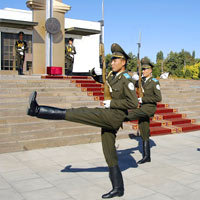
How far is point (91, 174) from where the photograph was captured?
5.23 meters

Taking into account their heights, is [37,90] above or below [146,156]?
above

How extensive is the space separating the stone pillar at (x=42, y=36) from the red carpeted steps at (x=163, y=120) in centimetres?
575

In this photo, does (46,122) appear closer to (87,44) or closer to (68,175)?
(68,175)

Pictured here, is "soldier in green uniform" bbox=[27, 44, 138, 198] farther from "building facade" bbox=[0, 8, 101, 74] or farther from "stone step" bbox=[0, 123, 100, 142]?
"building facade" bbox=[0, 8, 101, 74]

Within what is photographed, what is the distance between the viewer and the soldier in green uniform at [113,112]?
398 cm

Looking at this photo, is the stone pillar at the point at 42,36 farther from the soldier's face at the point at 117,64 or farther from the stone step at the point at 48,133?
the soldier's face at the point at 117,64

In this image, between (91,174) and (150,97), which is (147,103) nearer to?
(150,97)

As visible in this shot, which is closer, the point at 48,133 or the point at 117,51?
the point at 117,51

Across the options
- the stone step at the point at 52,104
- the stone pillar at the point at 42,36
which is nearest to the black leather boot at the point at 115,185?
the stone step at the point at 52,104

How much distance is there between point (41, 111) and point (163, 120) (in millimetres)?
7761

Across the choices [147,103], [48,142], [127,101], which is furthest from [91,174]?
[48,142]

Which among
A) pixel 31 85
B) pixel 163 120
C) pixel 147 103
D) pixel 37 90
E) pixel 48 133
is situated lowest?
pixel 163 120

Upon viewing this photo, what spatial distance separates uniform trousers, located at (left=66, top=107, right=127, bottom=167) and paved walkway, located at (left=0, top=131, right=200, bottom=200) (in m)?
0.67

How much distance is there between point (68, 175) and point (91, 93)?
6.52 meters
